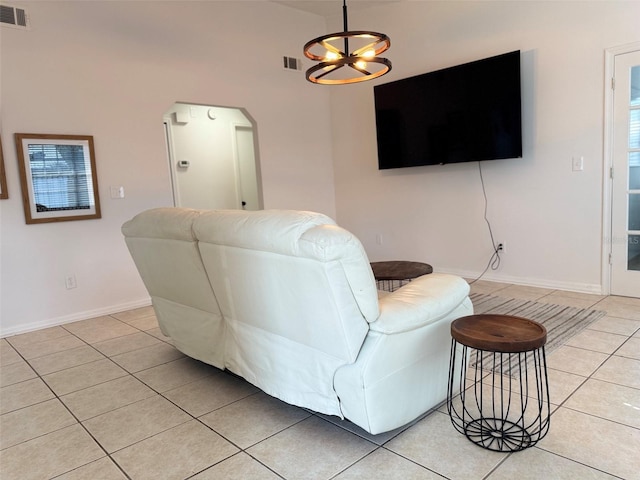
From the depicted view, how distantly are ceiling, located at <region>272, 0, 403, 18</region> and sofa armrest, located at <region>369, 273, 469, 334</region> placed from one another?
13.8 ft

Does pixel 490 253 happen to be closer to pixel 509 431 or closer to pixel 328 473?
pixel 509 431

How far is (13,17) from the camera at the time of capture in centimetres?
360

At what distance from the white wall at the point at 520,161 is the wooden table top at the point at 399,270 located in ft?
5.36

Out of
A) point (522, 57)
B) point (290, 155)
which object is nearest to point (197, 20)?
point (290, 155)

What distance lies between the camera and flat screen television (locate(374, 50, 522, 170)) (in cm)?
413

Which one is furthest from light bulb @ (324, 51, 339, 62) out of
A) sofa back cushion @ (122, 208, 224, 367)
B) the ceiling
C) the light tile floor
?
the ceiling

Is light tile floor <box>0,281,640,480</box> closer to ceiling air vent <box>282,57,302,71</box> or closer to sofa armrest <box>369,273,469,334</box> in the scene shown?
sofa armrest <box>369,273,469,334</box>

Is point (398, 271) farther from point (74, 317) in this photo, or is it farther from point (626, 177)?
point (74, 317)

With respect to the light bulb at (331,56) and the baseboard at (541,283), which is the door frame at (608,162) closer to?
the baseboard at (541,283)

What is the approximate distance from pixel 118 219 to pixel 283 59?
2.82 m

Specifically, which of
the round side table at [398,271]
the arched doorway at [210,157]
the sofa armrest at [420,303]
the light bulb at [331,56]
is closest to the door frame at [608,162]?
the round side table at [398,271]

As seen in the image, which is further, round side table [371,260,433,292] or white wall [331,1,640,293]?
white wall [331,1,640,293]

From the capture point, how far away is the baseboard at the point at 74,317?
374 cm

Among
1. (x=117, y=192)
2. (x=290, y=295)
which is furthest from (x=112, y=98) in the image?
(x=290, y=295)
